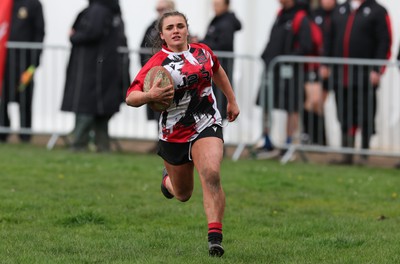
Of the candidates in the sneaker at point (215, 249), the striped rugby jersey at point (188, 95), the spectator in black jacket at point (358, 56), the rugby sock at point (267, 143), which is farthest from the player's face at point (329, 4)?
the sneaker at point (215, 249)

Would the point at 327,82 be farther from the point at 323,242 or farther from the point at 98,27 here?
the point at 323,242

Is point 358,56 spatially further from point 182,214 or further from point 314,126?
point 182,214

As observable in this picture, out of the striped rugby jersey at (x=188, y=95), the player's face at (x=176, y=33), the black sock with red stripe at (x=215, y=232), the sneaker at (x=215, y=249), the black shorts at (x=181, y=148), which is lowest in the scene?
the sneaker at (x=215, y=249)

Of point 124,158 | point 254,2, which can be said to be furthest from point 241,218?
point 254,2

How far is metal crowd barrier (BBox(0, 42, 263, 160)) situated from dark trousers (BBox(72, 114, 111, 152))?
2.45 ft

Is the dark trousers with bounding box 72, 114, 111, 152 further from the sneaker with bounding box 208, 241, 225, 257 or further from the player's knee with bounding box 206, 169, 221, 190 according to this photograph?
the sneaker with bounding box 208, 241, 225, 257

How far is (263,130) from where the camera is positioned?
1636 cm

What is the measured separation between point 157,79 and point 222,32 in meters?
8.35

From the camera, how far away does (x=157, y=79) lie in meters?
8.12

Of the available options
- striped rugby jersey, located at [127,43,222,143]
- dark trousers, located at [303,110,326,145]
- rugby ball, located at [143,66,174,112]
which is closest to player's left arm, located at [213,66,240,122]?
striped rugby jersey, located at [127,43,222,143]

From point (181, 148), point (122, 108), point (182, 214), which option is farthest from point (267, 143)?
point (181, 148)

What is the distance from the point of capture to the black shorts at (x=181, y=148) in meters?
8.50

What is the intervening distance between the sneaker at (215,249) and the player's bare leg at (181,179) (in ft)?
Result: 2.53

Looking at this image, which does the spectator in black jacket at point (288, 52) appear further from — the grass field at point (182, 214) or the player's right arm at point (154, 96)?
the player's right arm at point (154, 96)
